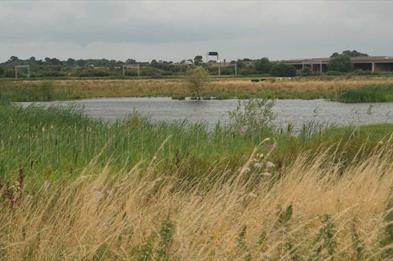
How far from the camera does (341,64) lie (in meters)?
147

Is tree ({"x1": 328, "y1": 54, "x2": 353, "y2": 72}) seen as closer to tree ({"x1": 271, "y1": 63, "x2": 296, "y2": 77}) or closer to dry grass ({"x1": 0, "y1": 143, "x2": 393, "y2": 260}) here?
tree ({"x1": 271, "y1": 63, "x2": 296, "y2": 77})

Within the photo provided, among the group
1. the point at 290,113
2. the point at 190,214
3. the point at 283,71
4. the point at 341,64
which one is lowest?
the point at 290,113

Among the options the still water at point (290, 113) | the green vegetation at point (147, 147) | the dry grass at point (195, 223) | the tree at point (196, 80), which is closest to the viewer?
the dry grass at point (195, 223)

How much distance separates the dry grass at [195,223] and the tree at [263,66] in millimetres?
143318

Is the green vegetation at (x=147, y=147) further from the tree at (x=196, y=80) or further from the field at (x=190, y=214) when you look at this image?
the tree at (x=196, y=80)

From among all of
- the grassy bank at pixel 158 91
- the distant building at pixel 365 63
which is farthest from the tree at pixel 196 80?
the distant building at pixel 365 63

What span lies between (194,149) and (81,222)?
6337mm

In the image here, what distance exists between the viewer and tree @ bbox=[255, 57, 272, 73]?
491 ft

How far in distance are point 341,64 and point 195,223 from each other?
145961 millimetres

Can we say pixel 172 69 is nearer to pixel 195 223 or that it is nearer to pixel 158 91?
pixel 158 91

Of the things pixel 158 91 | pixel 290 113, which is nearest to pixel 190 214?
pixel 290 113

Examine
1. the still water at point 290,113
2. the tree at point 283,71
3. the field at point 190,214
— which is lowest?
the still water at point 290,113

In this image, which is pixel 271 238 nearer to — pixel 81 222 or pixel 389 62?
pixel 81 222

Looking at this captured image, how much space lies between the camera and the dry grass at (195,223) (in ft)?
15.5
